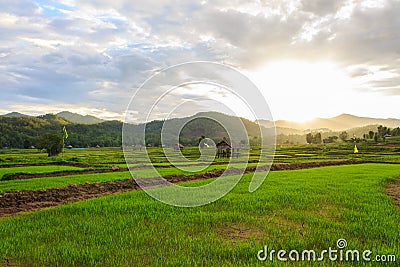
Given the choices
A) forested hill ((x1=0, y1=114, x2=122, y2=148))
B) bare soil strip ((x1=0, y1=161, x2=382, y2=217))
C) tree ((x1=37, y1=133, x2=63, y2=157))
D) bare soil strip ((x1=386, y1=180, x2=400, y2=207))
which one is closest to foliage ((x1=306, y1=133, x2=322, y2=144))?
forested hill ((x1=0, y1=114, x2=122, y2=148))

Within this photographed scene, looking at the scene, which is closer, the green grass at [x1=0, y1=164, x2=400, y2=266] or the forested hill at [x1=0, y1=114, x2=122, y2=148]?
the green grass at [x1=0, y1=164, x2=400, y2=266]

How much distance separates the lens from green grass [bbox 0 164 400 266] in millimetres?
4637

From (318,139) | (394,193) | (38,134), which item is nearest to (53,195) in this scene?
(394,193)

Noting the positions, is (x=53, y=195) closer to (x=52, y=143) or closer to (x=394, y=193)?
(x=394, y=193)

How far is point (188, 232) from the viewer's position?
19.6 ft

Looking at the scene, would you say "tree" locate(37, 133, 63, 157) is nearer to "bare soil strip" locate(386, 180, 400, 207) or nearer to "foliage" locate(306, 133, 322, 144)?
"bare soil strip" locate(386, 180, 400, 207)

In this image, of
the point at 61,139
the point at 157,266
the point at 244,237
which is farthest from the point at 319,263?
the point at 61,139

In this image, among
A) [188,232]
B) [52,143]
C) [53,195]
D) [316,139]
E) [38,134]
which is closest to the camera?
[188,232]

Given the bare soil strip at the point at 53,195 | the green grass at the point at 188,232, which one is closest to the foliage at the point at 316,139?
the bare soil strip at the point at 53,195

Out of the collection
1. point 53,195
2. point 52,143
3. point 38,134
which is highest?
point 38,134

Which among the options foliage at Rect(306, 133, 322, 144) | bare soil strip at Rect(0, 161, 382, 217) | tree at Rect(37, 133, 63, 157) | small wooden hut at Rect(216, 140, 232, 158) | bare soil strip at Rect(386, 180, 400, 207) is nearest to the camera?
bare soil strip at Rect(0, 161, 382, 217)

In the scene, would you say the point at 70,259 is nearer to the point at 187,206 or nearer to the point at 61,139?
the point at 187,206

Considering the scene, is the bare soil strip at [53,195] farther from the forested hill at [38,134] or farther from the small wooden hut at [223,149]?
the forested hill at [38,134]

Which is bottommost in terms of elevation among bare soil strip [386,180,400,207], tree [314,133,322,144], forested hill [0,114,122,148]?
bare soil strip [386,180,400,207]
